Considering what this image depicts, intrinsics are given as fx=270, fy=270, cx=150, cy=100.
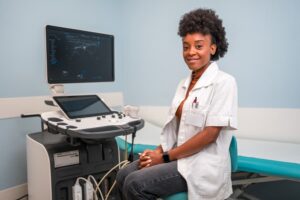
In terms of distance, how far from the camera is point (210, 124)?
44.6 inches

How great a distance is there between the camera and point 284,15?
208 cm

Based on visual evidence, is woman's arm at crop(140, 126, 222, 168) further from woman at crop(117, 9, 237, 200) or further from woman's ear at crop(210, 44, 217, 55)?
woman's ear at crop(210, 44, 217, 55)

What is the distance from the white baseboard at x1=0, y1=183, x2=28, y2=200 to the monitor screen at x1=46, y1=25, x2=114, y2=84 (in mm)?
1027

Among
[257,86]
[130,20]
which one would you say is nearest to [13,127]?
[130,20]

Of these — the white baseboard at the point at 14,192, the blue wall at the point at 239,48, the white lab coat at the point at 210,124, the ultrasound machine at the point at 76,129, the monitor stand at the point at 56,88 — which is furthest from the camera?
the blue wall at the point at 239,48

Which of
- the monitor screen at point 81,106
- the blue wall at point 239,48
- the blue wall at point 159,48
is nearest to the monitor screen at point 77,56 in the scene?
the monitor screen at point 81,106

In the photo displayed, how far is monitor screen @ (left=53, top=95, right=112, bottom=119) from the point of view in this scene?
1.57 m

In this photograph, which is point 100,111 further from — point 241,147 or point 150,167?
point 241,147

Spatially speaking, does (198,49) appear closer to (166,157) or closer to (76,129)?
(166,157)

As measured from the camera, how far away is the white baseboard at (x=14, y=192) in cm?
199

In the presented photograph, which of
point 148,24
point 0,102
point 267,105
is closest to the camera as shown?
point 0,102

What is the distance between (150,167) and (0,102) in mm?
1299

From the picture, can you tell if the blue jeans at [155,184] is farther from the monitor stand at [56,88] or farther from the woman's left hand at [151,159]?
the monitor stand at [56,88]

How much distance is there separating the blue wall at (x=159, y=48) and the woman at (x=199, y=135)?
1.07 m
